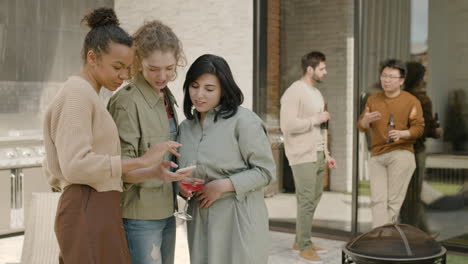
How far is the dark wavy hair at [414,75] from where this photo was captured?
5508 mm

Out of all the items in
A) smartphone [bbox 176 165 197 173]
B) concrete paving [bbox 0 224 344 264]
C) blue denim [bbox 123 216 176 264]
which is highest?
smartphone [bbox 176 165 197 173]

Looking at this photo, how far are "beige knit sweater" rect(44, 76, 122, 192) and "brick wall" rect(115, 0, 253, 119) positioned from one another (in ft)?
15.2

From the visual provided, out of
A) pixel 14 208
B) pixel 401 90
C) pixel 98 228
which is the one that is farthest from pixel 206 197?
pixel 14 208

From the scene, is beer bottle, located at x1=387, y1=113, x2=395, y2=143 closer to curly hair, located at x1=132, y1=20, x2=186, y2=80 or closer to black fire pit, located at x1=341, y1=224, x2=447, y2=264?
black fire pit, located at x1=341, y1=224, x2=447, y2=264

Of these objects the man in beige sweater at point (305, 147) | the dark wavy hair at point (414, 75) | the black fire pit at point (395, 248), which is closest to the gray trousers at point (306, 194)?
the man in beige sweater at point (305, 147)

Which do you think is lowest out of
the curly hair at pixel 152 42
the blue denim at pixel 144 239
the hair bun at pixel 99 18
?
the blue denim at pixel 144 239

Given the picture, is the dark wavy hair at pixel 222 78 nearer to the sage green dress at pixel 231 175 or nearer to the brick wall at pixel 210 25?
the sage green dress at pixel 231 175

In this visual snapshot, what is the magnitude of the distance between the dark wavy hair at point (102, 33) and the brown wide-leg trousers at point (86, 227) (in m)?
0.49

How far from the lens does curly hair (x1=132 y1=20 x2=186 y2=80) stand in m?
2.47

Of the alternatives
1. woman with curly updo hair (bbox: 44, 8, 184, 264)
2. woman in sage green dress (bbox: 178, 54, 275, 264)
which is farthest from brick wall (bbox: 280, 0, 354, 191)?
woman with curly updo hair (bbox: 44, 8, 184, 264)

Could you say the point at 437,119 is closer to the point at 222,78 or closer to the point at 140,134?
the point at 222,78

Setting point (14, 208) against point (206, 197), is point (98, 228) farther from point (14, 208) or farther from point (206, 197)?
point (14, 208)

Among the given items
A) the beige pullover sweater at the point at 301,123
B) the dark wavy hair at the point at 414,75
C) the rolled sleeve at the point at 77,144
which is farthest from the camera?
the dark wavy hair at the point at 414,75

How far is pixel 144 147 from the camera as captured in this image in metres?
2.44
